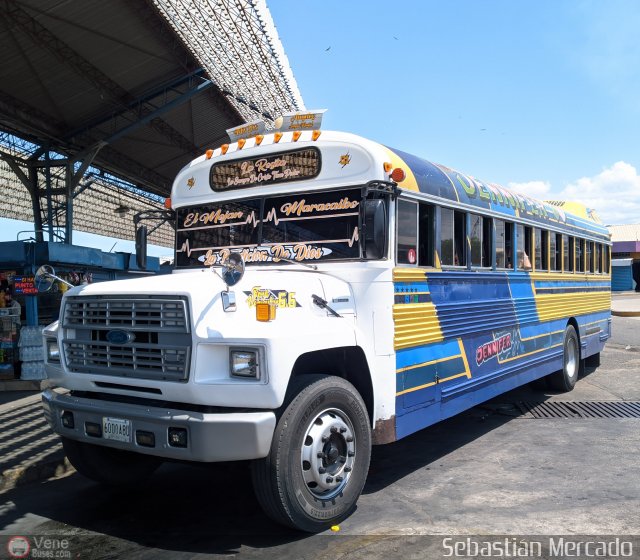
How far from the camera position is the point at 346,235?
4.66m

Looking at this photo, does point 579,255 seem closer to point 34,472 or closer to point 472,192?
point 472,192

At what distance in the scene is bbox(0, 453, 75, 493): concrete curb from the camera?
5312 millimetres

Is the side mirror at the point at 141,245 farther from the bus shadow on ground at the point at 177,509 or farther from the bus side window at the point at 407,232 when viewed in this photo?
the bus side window at the point at 407,232

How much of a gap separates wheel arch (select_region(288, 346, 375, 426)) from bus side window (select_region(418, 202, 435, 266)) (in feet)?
3.70

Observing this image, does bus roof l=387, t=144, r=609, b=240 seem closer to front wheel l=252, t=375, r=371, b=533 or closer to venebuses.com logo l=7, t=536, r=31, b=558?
front wheel l=252, t=375, r=371, b=533

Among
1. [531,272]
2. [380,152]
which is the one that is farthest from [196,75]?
[380,152]

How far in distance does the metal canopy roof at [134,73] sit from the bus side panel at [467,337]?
9846 mm

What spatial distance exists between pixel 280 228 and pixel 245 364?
157 centimetres

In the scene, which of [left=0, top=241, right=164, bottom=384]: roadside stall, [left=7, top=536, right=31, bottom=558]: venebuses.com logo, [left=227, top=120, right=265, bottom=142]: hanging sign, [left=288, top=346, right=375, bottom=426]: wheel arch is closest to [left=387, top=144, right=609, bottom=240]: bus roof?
[left=227, top=120, right=265, bottom=142]: hanging sign

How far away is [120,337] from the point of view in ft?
13.2

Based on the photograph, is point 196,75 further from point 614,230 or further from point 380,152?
point 614,230

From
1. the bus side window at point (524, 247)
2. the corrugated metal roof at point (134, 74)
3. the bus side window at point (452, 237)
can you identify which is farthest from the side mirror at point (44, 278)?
the corrugated metal roof at point (134, 74)

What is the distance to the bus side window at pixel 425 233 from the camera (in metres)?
5.22

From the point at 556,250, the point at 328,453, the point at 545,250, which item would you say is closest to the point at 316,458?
the point at 328,453
